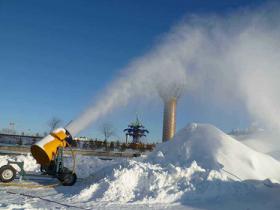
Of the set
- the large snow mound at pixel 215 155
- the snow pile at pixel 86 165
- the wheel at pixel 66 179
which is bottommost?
the wheel at pixel 66 179

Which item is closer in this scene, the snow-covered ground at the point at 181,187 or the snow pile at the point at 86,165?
the snow-covered ground at the point at 181,187

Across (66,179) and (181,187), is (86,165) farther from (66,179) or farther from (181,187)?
(181,187)

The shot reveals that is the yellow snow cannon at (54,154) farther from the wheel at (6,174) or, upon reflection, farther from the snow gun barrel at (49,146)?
the wheel at (6,174)

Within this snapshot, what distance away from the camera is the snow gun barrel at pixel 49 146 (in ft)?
45.4

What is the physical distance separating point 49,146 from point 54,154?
0.40 meters

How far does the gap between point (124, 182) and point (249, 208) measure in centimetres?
374

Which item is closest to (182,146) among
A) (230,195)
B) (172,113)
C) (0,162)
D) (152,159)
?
(152,159)

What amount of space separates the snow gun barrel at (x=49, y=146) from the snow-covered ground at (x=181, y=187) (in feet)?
4.32

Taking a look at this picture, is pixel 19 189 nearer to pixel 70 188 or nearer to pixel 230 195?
pixel 70 188

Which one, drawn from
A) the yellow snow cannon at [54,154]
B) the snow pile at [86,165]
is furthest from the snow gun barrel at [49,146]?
the snow pile at [86,165]

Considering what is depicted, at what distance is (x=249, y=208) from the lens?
1021cm

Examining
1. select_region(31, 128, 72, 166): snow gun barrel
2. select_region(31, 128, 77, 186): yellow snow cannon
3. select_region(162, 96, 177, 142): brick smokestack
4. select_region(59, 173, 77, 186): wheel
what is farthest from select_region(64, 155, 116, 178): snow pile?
select_region(162, 96, 177, 142): brick smokestack

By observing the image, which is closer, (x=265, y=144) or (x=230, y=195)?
(x=230, y=195)

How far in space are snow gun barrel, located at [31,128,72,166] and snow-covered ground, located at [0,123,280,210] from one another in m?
1.32
